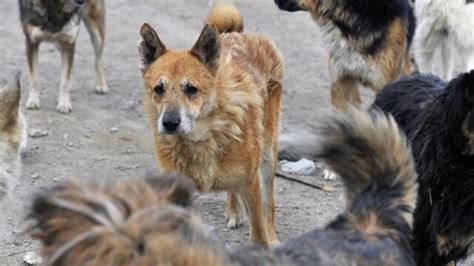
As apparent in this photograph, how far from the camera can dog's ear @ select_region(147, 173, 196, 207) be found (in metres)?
3.03

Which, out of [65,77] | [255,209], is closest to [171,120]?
[255,209]

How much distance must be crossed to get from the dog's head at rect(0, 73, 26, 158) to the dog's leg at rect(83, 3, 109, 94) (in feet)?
16.9

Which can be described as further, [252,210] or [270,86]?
[270,86]

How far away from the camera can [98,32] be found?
10977 millimetres

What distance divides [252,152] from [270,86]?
917 millimetres

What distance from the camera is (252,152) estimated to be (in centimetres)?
627

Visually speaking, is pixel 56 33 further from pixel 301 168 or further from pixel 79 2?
pixel 301 168

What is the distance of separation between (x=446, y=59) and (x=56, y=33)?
4.36 metres

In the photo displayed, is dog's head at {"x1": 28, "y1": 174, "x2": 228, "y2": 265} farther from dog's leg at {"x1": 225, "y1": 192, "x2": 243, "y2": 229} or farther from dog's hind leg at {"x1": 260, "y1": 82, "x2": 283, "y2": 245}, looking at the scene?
dog's leg at {"x1": 225, "y1": 192, "x2": 243, "y2": 229}

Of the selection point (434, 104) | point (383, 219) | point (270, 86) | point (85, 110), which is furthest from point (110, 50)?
point (383, 219)

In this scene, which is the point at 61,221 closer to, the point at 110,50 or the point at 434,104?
the point at 434,104

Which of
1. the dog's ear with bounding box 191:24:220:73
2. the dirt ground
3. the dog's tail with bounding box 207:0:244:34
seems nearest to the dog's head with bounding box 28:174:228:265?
the dirt ground

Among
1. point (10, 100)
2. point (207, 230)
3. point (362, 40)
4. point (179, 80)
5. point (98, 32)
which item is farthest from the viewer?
point (98, 32)

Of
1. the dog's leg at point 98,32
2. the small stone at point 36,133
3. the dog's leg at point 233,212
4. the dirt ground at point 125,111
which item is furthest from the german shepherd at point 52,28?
the dog's leg at point 233,212
